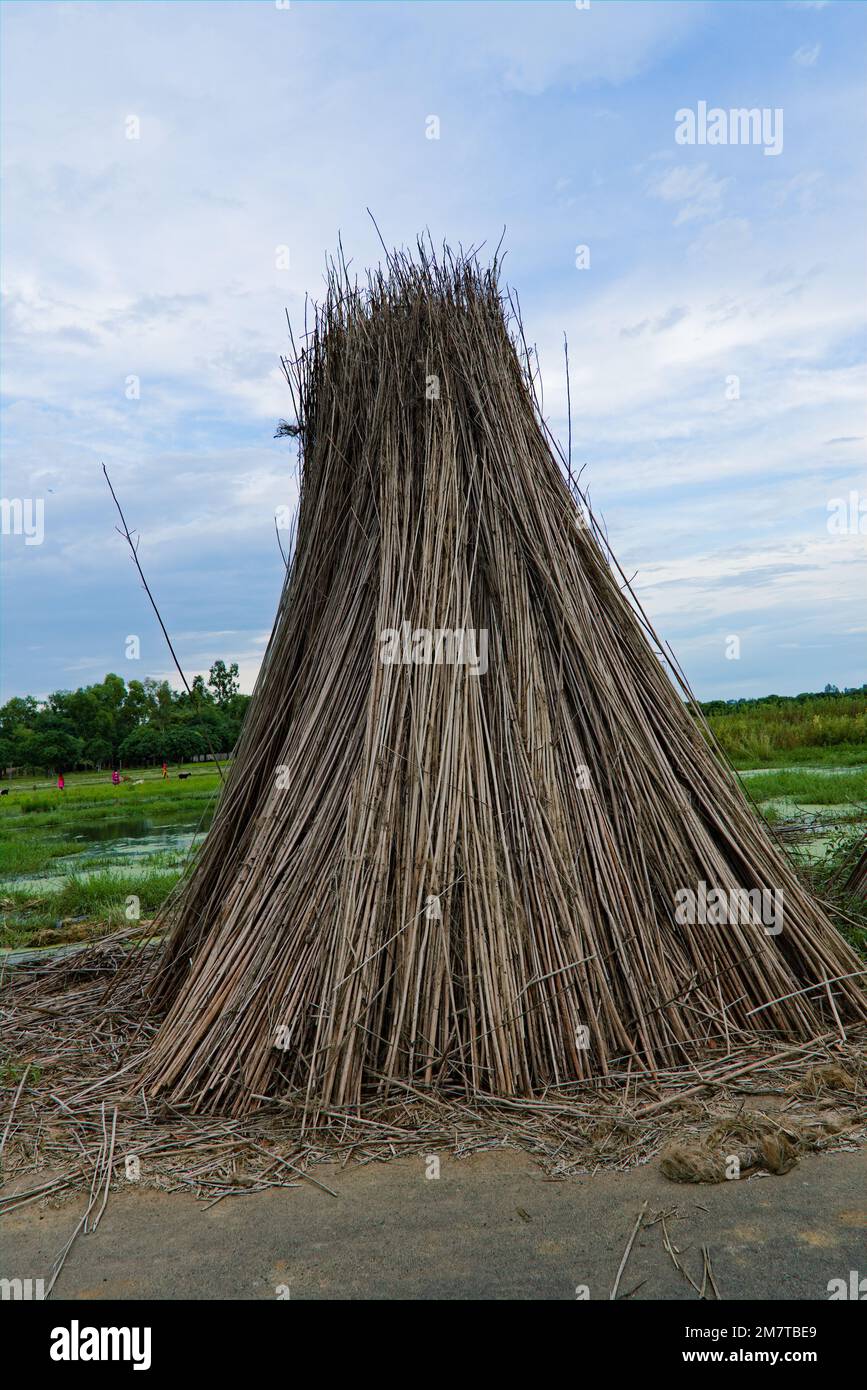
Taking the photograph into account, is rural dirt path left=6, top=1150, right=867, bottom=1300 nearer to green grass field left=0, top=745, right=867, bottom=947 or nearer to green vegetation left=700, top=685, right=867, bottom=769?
green grass field left=0, top=745, right=867, bottom=947

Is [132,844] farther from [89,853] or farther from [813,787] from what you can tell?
[813,787]

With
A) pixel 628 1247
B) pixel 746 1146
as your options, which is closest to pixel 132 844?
pixel 746 1146

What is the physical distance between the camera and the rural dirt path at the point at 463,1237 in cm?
203

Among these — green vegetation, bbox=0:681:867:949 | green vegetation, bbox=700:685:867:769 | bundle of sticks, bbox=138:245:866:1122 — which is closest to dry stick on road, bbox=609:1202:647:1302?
bundle of sticks, bbox=138:245:866:1122

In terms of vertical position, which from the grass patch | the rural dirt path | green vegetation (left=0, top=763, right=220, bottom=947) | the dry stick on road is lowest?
green vegetation (left=0, top=763, right=220, bottom=947)

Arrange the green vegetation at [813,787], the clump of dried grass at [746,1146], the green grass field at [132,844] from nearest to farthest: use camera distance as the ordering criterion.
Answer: the clump of dried grass at [746,1146]
the green grass field at [132,844]
the green vegetation at [813,787]

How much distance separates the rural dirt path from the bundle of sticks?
42cm

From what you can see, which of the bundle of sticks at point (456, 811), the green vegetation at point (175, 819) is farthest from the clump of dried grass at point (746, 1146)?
the green vegetation at point (175, 819)

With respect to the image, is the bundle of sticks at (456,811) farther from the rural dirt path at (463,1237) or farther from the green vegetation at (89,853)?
the green vegetation at (89,853)

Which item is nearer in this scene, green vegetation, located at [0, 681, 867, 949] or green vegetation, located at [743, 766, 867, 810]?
green vegetation, located at [0, 681, 867, 949]

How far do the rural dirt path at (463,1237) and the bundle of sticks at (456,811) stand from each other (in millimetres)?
419

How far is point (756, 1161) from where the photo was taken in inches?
98.7

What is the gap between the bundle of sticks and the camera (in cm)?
295

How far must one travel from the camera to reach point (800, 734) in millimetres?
14789
